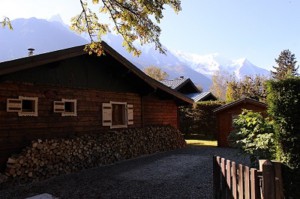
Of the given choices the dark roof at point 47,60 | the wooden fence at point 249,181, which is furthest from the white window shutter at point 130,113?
the wooden fence at point 249,181

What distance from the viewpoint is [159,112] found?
17516mm

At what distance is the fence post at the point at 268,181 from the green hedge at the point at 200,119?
21398mm

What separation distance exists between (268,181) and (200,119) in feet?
72.0

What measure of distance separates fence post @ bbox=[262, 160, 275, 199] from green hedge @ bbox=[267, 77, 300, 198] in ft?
1.15

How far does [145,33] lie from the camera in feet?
28.9

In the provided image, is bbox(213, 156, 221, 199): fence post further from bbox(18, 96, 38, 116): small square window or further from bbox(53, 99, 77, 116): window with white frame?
bbox(53, 99, 77, 116): window with white frame

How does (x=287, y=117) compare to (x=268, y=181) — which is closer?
(x=268, y=181)

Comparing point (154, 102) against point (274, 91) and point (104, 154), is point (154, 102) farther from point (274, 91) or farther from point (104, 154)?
point (274, 91)

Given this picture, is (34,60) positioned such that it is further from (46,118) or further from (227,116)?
(227,116)

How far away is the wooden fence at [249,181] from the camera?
3.73m

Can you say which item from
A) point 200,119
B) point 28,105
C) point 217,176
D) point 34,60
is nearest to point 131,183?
point 217,176

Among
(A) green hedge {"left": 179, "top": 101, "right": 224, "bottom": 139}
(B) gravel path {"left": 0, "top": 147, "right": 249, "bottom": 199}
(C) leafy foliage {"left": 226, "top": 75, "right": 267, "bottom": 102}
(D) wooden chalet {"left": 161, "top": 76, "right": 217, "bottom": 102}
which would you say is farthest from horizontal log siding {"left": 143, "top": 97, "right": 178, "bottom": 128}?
(C) leafy foliage {"left": 226, "top": 75, "right": 267, "bottom": 102}

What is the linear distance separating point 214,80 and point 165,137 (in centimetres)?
6706

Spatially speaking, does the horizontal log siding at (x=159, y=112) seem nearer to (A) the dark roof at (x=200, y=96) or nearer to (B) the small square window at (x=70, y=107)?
(B) the small square window at (x=70, y=107)
